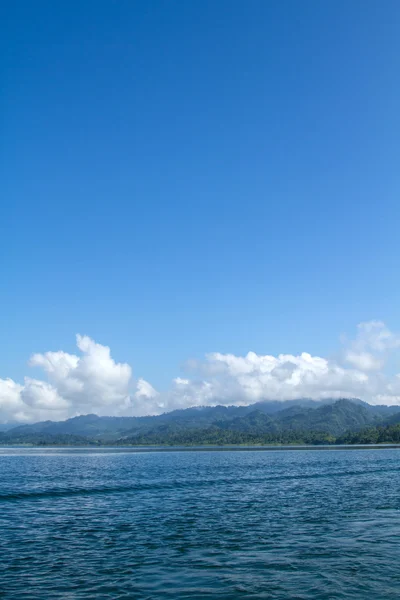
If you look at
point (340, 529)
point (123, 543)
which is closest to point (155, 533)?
point (123, 543)

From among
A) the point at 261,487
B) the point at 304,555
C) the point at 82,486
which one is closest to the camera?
the point at 304,555

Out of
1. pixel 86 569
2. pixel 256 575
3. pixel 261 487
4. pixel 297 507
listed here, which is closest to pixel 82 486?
pixel 261 487

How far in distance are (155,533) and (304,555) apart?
14075mm

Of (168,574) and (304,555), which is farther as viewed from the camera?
(304,555)

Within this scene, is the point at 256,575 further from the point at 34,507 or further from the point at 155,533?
the point at 34,507

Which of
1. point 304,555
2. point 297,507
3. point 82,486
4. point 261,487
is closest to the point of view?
point 304,555

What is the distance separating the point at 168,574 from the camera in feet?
91.5

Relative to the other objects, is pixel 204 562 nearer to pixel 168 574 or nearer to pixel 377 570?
pixel 168 574

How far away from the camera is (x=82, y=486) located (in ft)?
269

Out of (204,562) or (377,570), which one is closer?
(377,570)

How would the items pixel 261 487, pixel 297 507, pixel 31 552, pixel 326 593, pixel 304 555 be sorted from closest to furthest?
1. pixel 326 593
2. pixel 304 555
3. pixel 31 552
4. pixel 297 507
5. pixel 261 487

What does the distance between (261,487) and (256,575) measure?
165 feet

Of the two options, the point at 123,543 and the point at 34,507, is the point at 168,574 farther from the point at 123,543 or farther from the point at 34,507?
the point at 34,507

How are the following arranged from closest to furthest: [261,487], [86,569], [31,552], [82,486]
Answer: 1. [86,569]
2. [31,552]
3. [261,487]
4. [82,486]
